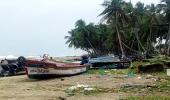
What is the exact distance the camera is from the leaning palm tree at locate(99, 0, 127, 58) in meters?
59.2

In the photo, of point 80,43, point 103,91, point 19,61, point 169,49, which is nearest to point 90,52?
point 80,43

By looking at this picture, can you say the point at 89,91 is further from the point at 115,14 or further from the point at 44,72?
the point at 115,14

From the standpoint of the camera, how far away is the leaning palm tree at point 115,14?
194ft

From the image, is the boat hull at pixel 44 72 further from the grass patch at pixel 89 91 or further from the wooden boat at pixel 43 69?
the grass patch at pixel 89 91

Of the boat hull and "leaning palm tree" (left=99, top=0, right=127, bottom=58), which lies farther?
"leaning palm tree" (left=99, top=0, right=127, bottom=58)

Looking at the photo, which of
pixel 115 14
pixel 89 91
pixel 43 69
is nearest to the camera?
Answer: pixel 89 91

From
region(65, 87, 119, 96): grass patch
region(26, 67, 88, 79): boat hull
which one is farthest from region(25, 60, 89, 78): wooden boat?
region(65, 87, 119, 96): grass patch

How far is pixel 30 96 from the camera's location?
Answer: 16.7 metres

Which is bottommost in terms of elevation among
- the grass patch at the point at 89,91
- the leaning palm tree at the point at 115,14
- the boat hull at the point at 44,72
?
the grass patch at the point at 89,91

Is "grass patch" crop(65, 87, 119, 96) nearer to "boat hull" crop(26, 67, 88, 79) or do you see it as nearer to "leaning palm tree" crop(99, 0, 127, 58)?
"boat hull" crop(26, 67, 88, 79)

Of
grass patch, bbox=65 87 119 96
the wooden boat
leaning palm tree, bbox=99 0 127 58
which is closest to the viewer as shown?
grass patch, bbox=65 87 119 96

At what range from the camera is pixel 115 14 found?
5947 cm

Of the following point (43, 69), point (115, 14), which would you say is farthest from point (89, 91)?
point (115, 14)

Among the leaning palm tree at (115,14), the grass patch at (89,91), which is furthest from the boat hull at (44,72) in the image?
the leaning palm tree at (115,14)
